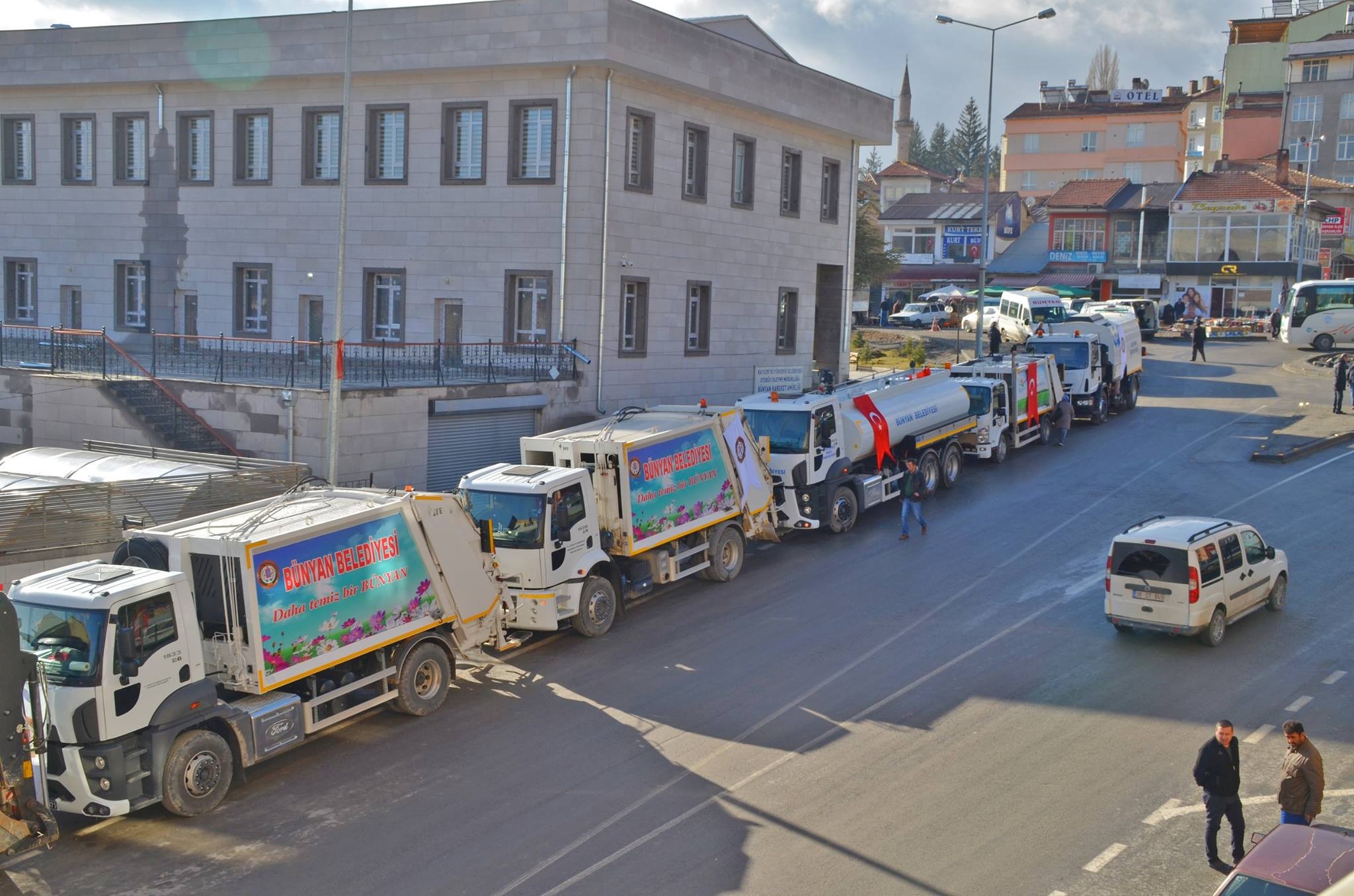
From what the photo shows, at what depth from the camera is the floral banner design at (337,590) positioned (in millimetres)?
13617

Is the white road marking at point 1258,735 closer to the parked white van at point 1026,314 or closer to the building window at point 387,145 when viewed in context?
the building window at point 387,145

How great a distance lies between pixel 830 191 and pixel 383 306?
49.5 feet

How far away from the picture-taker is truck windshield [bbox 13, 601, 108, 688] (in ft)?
39.0

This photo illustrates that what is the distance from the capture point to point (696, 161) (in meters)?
32.9

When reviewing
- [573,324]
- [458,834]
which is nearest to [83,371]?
[573,324]

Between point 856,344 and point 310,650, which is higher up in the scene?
point 856,344

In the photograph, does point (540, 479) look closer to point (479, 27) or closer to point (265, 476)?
point (265, 476)

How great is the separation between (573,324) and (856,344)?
25.9 meters

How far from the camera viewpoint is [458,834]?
39.1ft

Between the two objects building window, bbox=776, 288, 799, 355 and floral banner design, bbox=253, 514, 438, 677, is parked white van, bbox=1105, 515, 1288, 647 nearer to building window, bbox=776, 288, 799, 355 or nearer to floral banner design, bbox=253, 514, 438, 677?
floral banner design, bbox=253, 514, 438, 677

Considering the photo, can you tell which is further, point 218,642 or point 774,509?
point 774,509

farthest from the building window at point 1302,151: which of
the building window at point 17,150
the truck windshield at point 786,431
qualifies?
the building window at point 17,150

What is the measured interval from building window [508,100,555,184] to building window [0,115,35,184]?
16476mm

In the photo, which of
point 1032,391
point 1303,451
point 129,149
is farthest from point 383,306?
point 1303,451
